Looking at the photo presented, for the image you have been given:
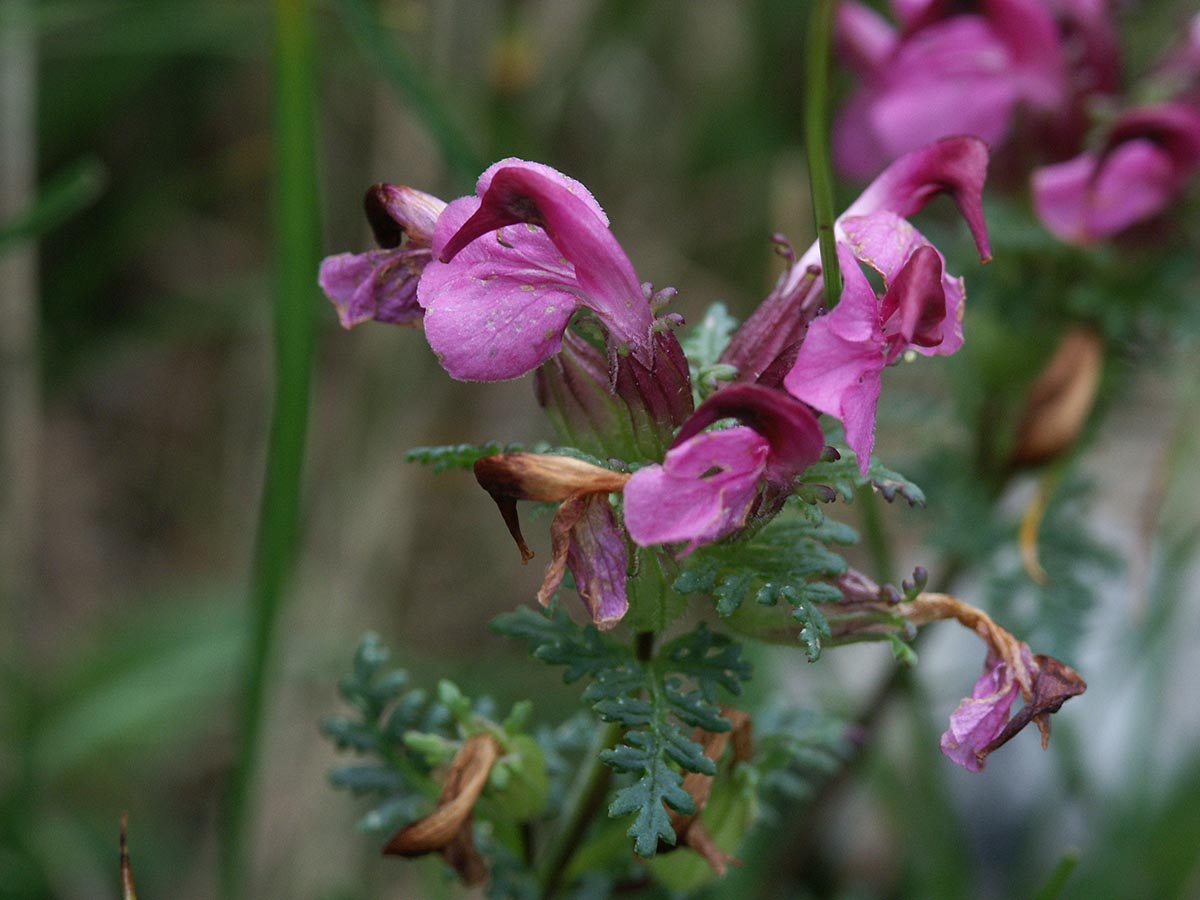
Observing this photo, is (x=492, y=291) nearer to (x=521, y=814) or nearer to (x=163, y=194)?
(x=521, y=814)

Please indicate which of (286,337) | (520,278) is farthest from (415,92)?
(520,278)

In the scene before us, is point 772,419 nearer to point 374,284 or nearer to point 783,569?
point 783,569

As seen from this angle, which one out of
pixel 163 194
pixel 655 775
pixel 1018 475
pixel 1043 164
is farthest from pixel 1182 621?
pixel 163 194

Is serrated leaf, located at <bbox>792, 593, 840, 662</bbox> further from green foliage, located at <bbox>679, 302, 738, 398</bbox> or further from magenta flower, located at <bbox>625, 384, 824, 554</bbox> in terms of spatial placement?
green foliage, located at <bbox>679, 302, 738, 398</bbox>

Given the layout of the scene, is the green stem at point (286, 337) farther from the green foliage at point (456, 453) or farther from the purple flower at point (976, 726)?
the purple flower at point (976, 726)

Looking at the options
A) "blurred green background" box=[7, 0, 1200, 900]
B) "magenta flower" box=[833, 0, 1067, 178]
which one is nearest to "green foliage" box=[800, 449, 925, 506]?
"blurred green background" box=[7, 0, 1200, 900]

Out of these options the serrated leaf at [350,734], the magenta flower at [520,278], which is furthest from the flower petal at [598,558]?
the serrated leaf at [350,734]

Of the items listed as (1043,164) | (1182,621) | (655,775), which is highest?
(1043,164)
